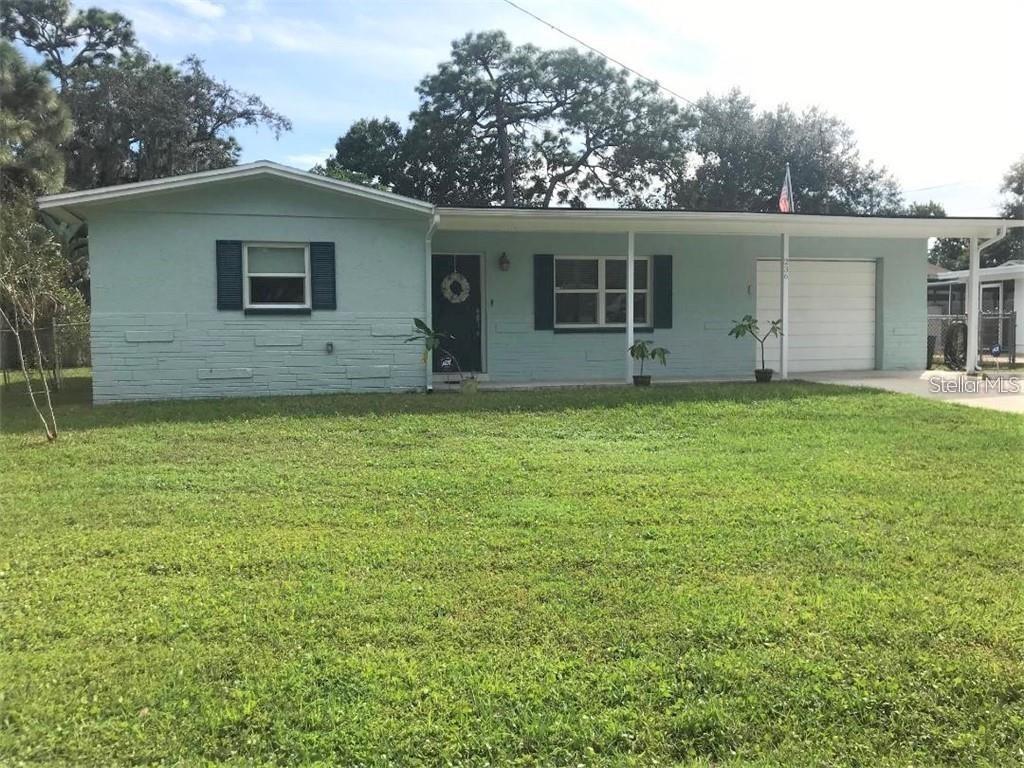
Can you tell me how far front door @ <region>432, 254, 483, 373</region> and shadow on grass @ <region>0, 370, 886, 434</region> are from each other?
83.3 inches

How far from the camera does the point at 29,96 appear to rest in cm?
1585

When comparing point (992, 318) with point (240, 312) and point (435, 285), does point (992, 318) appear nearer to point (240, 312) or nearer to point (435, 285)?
point (435, 285)

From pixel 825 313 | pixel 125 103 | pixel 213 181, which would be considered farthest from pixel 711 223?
pixel 125 103

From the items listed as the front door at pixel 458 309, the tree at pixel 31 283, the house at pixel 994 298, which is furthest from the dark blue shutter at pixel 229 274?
the house at pixel 994 298

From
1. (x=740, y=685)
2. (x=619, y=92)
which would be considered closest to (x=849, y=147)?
(x=619, y=92)

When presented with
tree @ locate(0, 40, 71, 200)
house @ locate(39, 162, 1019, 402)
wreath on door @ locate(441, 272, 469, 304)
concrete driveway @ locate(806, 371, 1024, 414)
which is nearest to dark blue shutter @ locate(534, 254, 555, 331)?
house @ locate(39, 162, 1019, 402)

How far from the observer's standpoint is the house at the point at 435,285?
10.5 metres

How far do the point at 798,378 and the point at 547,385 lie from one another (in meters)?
4.04

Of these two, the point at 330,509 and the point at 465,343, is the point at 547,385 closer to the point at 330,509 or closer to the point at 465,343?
the point at 465,343

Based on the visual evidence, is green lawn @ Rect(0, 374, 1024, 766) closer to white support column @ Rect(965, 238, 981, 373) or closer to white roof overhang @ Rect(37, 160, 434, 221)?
white roof overhang @ Rect(37, 160, 434, 221)

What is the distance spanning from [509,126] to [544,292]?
67.6 ft

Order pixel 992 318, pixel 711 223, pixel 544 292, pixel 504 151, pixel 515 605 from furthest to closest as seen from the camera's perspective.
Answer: pixel 504 151, pixel 992 318, pixel 544 292, pixel 711 223, pixel 515 605

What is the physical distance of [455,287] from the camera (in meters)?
12.7

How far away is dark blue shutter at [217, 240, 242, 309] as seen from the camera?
10680 mm
